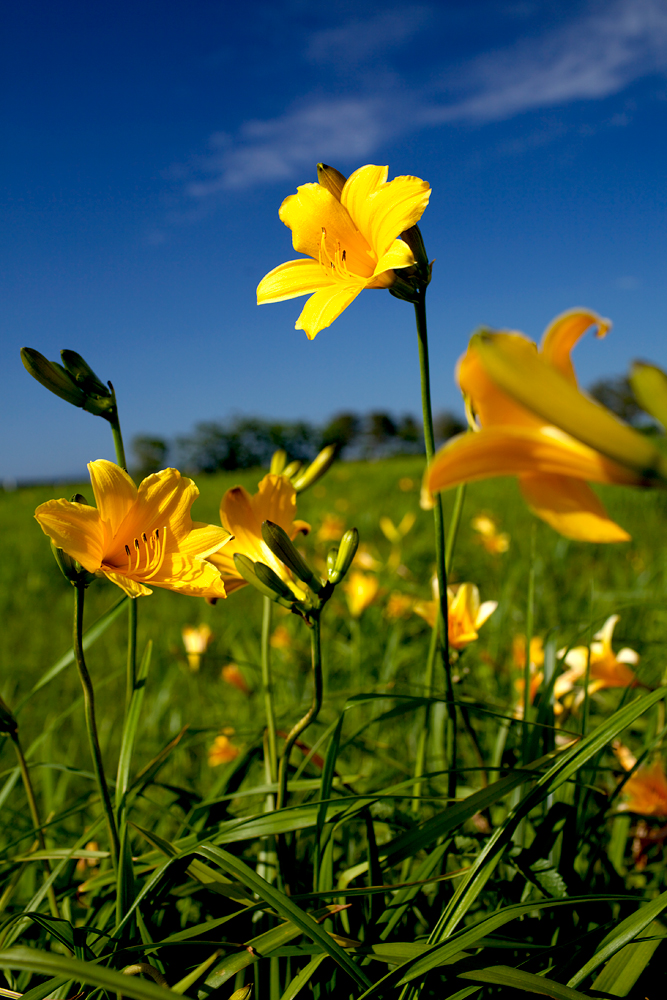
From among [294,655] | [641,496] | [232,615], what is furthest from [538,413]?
[641,496]

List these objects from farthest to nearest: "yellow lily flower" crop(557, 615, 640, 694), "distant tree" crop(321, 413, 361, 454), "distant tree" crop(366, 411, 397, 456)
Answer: "distant tree" crop(366, 411, 397, 456), "distant tree" crop(321, 413, 361, 454), "yellow lily flower" crop(557, 615, 640, 694)

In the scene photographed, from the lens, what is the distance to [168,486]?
744 millimetres

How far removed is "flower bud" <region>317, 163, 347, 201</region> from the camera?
78 cm

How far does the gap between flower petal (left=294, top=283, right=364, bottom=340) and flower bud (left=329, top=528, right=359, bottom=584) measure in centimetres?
26

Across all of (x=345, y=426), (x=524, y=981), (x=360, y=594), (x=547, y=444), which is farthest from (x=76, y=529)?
(x=345, y=426)

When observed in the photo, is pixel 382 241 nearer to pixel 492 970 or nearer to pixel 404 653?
pixel 492 970

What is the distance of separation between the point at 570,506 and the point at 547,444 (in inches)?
2.3

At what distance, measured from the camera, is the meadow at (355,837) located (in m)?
0.60

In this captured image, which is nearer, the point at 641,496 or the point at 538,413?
the point at 538,413

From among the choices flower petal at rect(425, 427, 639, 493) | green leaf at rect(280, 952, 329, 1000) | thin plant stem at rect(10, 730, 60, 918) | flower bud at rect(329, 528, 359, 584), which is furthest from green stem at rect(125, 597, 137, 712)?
flower petal at rect(425, 427, 639, 493)

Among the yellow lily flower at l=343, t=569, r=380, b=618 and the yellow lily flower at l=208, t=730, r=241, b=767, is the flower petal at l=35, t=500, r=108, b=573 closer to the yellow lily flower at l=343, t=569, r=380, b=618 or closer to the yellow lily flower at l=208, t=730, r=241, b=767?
the yellow lily flower at l=208, t=730, r=241, b=767

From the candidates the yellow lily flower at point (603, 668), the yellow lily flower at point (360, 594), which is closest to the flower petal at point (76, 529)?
the yellow lily flower at point (603, 668)

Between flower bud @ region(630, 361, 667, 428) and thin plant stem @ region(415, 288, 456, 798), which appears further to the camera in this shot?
thin plant stem @ region(415, 288, 456, 798)

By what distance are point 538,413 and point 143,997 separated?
484 mm
